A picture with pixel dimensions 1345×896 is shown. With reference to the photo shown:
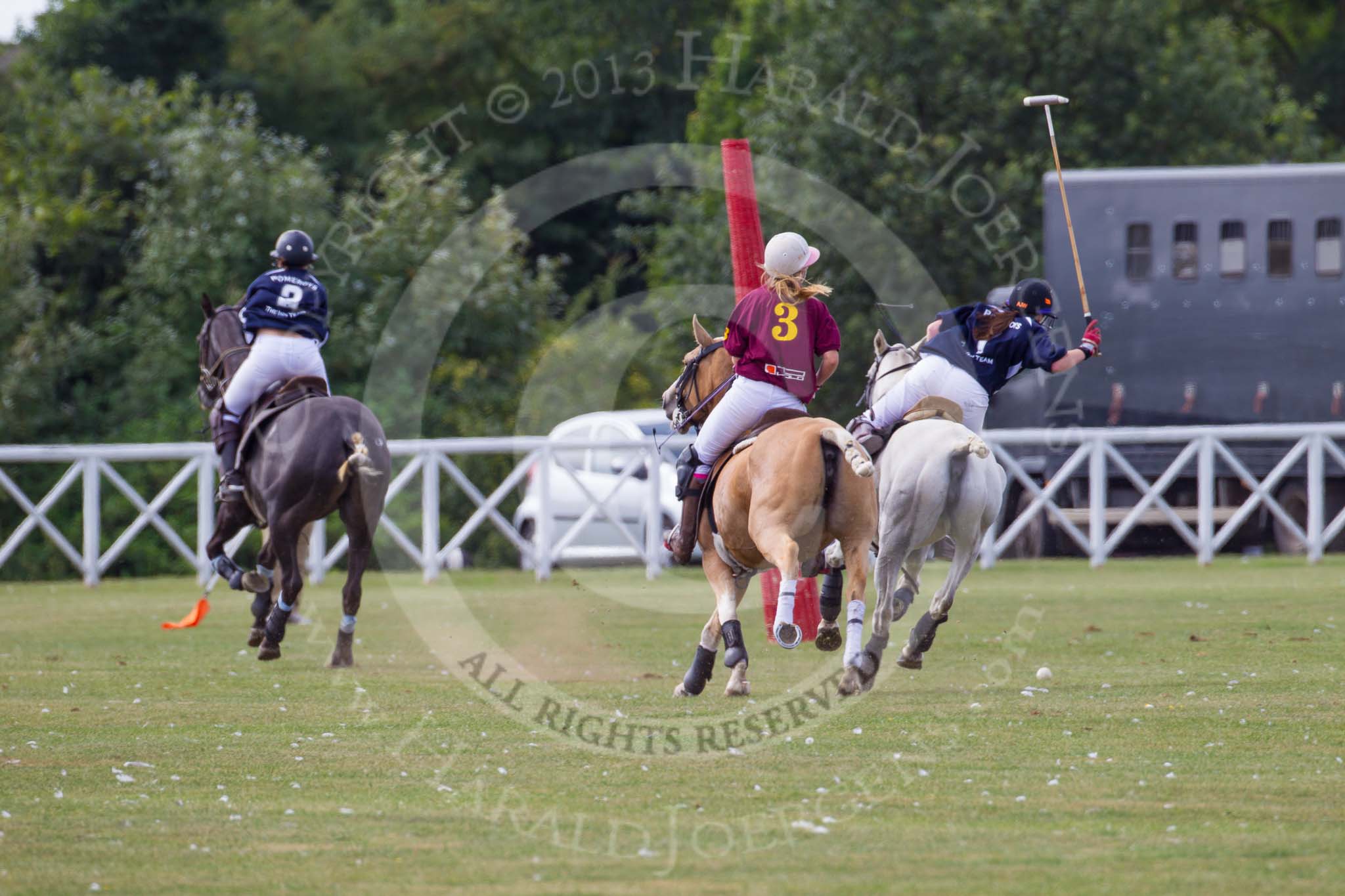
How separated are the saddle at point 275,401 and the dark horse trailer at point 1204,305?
10.6 meters

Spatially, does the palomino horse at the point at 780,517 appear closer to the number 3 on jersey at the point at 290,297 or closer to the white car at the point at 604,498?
the number 3 on jersey at the point at 290,297

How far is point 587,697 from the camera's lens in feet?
33.1

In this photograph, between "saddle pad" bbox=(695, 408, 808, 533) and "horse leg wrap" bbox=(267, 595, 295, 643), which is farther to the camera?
"horse leg wrap" bbox=(267, 595, 295, 643)

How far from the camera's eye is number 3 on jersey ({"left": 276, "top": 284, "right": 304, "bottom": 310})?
12.2 metres

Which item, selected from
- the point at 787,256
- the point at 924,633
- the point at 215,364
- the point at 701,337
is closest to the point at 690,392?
the point at 701,337

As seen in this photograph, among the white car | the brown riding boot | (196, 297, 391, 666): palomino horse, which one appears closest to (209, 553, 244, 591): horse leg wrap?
(196, 297, 391, 666): palomino horse

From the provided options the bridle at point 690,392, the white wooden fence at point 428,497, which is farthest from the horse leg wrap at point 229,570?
the white wooden fence at point 428,497

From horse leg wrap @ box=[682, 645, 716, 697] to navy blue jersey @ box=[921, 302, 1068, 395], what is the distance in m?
2.30

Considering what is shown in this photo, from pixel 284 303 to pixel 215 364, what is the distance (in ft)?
4.67

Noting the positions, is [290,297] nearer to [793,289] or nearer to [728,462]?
[728,462]

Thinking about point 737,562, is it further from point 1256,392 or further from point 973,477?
point 1256,392

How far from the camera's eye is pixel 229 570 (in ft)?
41.0

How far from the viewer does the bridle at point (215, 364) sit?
1319cm

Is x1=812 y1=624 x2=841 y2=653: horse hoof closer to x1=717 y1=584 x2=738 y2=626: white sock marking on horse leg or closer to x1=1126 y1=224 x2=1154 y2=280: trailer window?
x1=717 y1=584 x2=738 y2=626: white sock marking on horse leg
